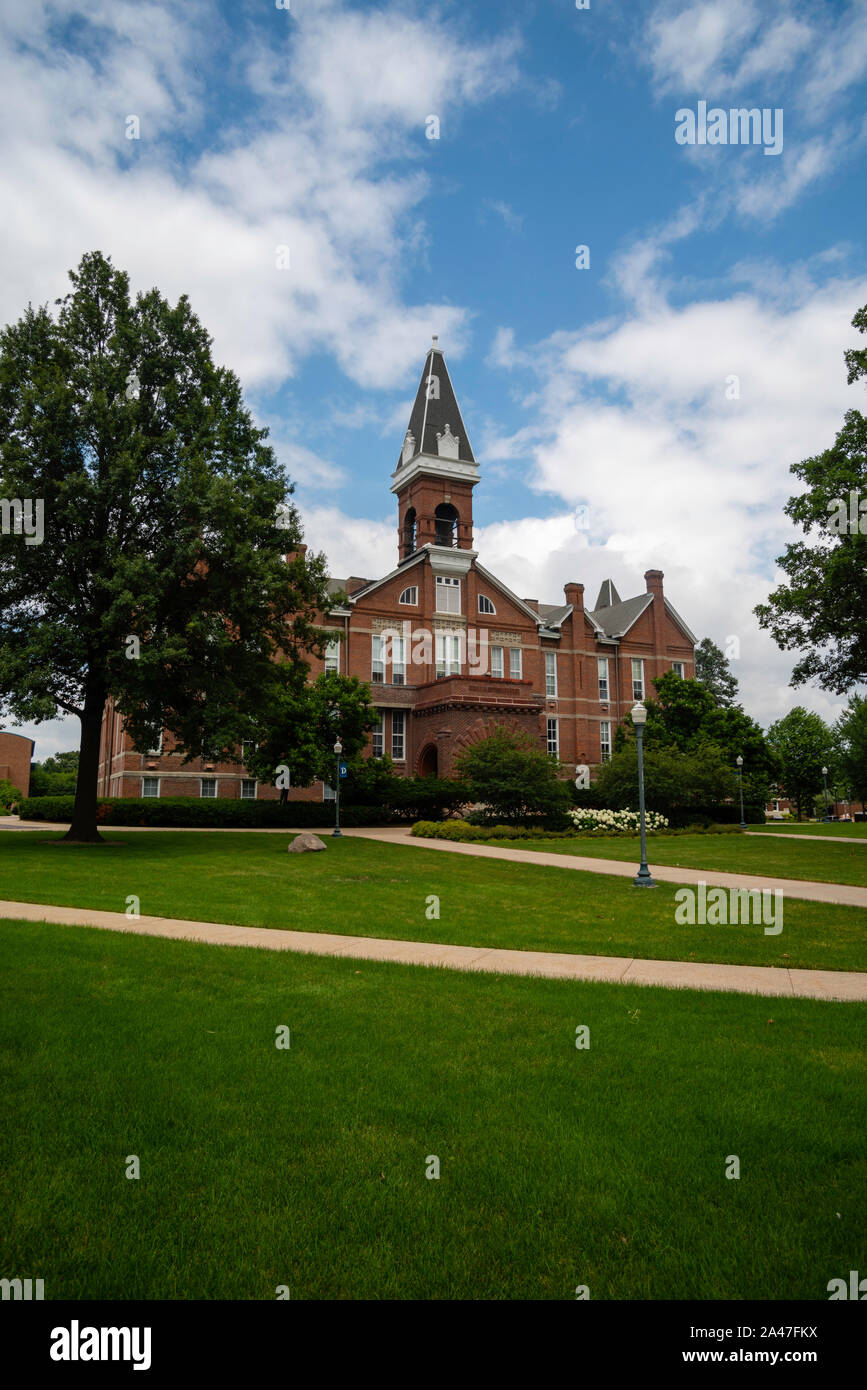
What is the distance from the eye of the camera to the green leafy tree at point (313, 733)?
38.0 metres

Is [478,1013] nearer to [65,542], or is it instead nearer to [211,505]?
[211,505]

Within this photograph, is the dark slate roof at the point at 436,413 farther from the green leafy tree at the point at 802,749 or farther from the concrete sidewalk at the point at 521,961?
the concrete sidewalk at the point at 521,961

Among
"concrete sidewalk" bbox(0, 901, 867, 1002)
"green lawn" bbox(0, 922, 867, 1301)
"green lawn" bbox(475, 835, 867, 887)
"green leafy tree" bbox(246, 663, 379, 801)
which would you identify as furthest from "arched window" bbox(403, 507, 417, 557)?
"green lawn" bbox(0, 922, 867, 1301)

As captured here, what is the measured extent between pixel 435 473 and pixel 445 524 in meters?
3.33

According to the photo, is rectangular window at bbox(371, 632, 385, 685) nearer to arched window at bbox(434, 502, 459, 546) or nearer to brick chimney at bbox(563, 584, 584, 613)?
arched window at bbox(434, 502, 459, 546)

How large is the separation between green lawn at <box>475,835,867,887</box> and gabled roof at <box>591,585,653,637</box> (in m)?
29.5

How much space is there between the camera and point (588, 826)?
116 feet

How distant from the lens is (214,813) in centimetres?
3722

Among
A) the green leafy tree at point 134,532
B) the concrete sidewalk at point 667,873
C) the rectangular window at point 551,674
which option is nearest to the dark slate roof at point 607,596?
the rectangular window at point 551,674

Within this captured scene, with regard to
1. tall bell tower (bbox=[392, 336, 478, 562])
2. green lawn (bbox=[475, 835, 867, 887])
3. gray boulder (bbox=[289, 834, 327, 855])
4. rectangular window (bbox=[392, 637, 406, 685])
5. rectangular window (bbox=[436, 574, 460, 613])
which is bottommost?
green lawn (bbox=[475, 835, 867, 887])

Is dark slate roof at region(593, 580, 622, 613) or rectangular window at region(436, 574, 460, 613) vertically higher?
dark slate roof at region(593, 580, 622, 613)

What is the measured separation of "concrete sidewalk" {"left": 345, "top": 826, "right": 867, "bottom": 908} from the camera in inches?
636
